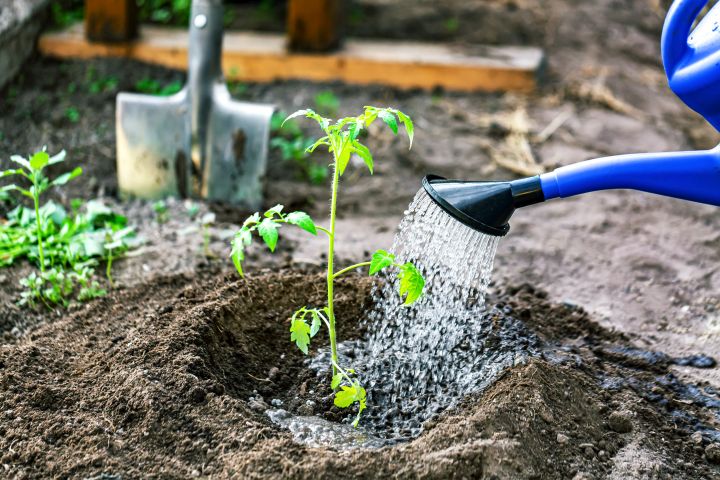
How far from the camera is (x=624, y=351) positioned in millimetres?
2570

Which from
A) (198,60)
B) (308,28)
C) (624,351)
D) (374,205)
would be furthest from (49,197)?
(624,351)

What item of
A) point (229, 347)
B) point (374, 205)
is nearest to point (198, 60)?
point (374, 205)

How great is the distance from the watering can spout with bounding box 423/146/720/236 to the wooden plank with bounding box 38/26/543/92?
2368mm

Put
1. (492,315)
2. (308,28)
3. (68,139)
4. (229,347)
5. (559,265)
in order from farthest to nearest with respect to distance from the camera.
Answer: (308,28)
(68,139)
(559,265)
(492,315)
(229,347)

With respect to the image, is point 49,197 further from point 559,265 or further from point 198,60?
point 559,265

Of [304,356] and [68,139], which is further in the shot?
[68,139]

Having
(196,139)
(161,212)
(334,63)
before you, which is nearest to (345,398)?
(161,212)

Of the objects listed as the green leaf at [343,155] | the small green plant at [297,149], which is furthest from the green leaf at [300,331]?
the small green plant at [297,149]

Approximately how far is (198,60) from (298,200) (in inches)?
25.6

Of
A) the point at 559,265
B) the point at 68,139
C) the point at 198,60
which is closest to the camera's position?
the point at 559,265

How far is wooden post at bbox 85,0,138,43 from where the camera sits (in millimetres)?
4230

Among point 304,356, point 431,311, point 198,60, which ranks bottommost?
point 304,356

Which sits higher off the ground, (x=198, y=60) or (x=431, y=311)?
(x=198, y=60)

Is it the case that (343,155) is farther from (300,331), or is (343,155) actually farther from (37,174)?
(37,174)
